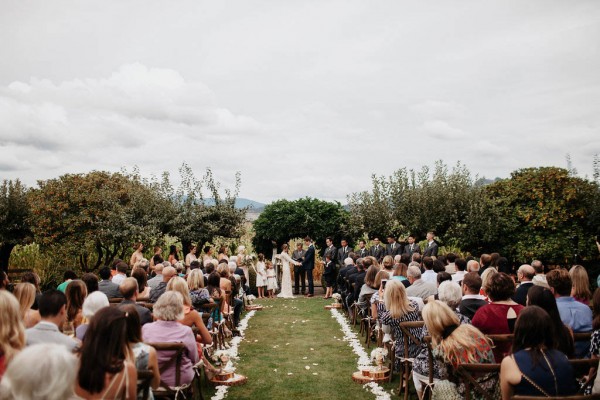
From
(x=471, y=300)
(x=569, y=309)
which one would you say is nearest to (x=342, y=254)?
(x=471, y=300)

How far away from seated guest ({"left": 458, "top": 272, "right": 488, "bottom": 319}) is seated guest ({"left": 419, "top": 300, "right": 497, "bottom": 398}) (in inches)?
54.8

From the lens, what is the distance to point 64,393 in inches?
113

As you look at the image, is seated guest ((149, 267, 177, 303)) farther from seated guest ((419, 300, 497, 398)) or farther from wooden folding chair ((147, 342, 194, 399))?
seated guest ((419, 300, 497, 398))

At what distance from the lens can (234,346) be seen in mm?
10906

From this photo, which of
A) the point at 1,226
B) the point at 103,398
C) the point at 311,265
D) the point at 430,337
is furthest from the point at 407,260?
the point at 1,226

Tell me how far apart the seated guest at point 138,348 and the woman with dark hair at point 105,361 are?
2.35 ft

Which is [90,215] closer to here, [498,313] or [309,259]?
[309,259]

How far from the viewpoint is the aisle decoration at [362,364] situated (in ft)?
24.5

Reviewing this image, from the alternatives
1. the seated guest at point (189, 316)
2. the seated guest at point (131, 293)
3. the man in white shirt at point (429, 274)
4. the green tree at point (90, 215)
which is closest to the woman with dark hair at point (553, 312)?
the seated guest at point (189, 316)

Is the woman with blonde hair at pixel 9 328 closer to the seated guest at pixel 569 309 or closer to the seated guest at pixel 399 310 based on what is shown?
the seated guest at pixel 399 310

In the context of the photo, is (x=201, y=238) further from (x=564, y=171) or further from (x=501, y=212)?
(x=564, y=171)

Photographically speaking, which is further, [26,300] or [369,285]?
[369,285]

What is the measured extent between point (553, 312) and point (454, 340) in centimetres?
108

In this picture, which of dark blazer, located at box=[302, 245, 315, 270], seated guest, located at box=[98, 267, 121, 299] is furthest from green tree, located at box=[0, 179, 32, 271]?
seated guest, located at box=[98, 267, 121, 299]
